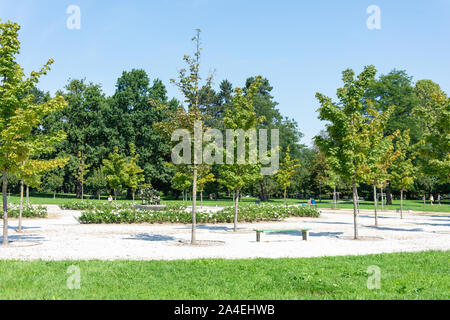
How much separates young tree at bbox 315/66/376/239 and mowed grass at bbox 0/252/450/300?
20.2 ft

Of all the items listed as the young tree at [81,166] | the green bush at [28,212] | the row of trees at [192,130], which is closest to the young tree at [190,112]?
the row of trees at [192,130]

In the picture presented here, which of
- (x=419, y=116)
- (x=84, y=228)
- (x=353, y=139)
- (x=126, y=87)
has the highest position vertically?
(x=126, y=87)

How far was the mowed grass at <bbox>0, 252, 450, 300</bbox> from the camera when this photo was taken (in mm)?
6418

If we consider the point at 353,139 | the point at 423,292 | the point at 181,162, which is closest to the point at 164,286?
the point at 423,292

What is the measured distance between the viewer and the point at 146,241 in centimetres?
1368

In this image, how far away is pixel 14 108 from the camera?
12695 millimetres

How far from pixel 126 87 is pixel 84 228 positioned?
42346 mm

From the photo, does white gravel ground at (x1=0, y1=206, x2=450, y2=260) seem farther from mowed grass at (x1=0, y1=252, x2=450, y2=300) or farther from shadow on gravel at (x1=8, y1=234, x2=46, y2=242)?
mowed grass at (x1=0, y1=252, x2=450, y2=300)

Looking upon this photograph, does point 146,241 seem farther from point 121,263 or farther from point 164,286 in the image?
point 164,286

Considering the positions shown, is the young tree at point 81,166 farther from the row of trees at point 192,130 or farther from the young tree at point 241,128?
the young tree at point 241,128

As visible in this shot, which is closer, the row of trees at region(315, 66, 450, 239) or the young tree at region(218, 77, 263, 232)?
the row of trees at region(315, 66, 450, 239)

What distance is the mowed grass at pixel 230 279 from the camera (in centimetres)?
642

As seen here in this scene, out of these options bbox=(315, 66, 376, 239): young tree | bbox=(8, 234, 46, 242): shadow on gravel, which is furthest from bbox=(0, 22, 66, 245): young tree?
bbox=(315, 66, 376, 239): young tree
